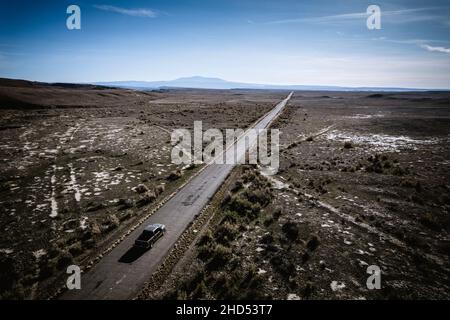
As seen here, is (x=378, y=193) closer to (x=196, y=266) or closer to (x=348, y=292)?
(x=348, y=292)

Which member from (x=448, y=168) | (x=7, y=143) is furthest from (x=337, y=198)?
(x=7, y=143)

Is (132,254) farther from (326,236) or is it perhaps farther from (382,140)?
(382,140)

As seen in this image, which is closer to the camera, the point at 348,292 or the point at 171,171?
the point at 348,292

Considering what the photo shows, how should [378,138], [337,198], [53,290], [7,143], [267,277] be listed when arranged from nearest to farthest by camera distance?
1. [53,290]
2. [267,277]
3. [337,198]
4. [7,143]
5. [378,138]

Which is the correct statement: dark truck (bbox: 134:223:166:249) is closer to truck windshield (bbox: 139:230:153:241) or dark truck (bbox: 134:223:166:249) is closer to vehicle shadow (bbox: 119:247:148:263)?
truck windshield (bbox: 139:230:153:241)

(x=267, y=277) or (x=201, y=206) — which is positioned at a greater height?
(x=201, y=206)

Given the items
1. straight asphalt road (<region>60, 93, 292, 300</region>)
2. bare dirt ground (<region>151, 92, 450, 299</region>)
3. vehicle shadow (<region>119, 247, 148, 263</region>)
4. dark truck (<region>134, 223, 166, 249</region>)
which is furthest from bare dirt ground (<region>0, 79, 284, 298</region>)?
bare dirt ground (<region>151, 92, 450, 299</region>)

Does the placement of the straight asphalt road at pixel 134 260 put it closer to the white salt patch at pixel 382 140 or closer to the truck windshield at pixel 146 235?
the truck windshield at pixel 146 235

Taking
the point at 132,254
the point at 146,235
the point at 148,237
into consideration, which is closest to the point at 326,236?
the point at 148,237

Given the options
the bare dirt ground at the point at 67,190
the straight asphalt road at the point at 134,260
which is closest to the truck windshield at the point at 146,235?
the straight asphalt road at the point at 134,260
